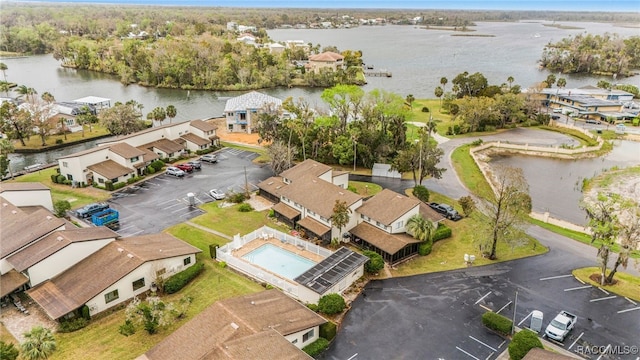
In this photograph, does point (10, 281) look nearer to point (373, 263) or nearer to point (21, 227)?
point (21, 227)

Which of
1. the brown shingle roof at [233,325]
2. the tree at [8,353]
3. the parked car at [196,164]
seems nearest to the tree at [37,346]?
the tree at [8,353]

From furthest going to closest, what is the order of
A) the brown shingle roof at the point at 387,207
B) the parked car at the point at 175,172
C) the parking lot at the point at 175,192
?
the parked car at the point at 175,172 → the parking lot at the point at 175,192 → the brown shingle roof at the point at 387,207

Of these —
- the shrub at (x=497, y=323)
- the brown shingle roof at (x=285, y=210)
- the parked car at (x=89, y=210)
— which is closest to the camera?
the shrub at (x=497, y=323)

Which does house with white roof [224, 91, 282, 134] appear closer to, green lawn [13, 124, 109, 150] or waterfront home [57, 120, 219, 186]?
waterfront home [57, 120, 219, 186]

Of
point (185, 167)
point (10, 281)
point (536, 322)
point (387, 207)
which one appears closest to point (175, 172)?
point (185, 167)

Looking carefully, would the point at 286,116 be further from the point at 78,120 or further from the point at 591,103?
the point at 591,103

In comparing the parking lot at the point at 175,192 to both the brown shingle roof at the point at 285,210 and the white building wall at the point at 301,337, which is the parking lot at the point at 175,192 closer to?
the brown shingle roof at the point at 285,210
